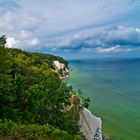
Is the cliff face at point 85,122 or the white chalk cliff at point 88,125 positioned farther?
the cliff face at point 85,122

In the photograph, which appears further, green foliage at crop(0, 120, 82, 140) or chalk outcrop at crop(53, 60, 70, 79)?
chalk outcrop at crop(53, 60, 70, 79)

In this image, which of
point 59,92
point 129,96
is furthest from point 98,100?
point 59,92

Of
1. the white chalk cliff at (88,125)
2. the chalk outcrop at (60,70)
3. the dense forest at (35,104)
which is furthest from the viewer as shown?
the chalk outcrop at (60,70)

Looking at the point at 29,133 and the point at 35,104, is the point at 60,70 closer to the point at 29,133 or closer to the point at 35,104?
the point at 35,104

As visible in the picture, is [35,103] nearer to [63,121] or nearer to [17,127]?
[63,121]

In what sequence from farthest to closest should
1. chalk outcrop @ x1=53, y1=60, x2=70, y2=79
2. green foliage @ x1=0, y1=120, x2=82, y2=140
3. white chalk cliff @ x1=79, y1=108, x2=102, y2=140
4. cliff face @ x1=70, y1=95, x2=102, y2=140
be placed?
chalk outcrop @ x1=53, y1=60, x2=70, y2=79 → cliff face @ x1=70, y1=95, x2=102, y2=140 → white chalk cliff @ x1=79, y1=108, x2=102, y2=140 → green foliage @ x1=0, y1=120, x2=82, y2=140

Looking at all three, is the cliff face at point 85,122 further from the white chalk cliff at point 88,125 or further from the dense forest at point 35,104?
the dense forest at point 35,104

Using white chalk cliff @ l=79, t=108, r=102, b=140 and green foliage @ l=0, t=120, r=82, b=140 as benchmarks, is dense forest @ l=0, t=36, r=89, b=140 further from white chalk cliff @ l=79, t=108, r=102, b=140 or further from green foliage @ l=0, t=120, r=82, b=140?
white chalk cliff @ l=79, t=108, r=102, b=140

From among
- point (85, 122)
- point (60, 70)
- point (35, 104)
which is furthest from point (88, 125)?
point (60, 70)

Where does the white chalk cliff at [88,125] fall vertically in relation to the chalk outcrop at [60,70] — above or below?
below

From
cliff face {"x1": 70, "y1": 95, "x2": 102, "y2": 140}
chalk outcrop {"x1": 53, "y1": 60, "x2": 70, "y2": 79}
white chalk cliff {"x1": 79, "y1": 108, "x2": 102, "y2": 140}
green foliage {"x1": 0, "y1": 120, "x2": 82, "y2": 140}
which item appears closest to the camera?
green foliage {"x1": 0, "y1": 120, "x2": 82, "y2": 140}

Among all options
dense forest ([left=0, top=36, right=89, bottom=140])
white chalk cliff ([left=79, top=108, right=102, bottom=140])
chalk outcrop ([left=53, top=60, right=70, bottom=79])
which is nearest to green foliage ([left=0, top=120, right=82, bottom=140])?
dense forest ([left=0, top=36, right=89, bottom=140])

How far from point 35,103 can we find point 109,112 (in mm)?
27408

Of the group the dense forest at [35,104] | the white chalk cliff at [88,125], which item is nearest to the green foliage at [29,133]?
the dense forest at [35,104]
